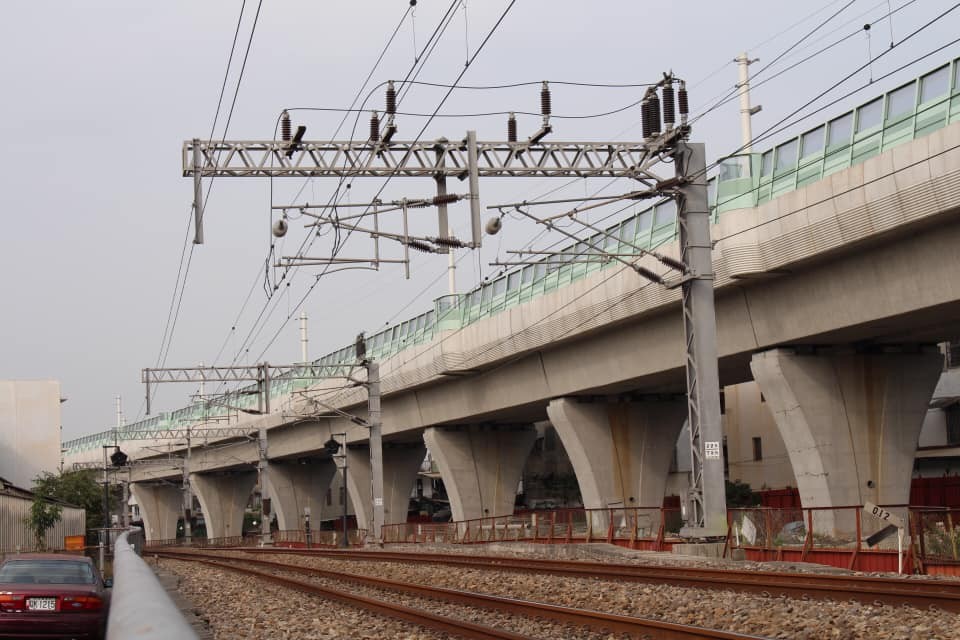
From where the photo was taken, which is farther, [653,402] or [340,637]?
[653,402]

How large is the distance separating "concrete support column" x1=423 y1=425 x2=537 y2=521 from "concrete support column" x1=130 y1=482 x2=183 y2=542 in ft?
300

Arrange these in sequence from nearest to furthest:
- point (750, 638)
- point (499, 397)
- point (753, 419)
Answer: point (750, 638), point (499, 397), point (753, 419)

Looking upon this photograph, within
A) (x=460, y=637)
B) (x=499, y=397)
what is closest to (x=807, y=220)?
(x=460, y=637)

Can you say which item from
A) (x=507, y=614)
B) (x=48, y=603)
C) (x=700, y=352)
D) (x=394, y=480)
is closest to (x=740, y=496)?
(x=394, y=480)

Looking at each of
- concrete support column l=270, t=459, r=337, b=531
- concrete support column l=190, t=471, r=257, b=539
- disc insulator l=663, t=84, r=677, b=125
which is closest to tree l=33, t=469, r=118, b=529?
concrete support column l=190, t=471, r=257, b=539

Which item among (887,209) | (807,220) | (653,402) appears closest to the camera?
(887,209)

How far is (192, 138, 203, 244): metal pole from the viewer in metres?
24.2

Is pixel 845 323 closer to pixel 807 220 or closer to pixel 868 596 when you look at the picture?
pixel 807 220

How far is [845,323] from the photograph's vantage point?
28.5m

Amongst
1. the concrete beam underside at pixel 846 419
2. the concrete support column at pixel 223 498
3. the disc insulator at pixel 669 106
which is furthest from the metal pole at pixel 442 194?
the concrete support column at pixel 223 498

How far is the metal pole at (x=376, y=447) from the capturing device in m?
51.7

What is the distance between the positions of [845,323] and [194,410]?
81318 millimetres

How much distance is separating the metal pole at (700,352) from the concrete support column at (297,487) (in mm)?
63959

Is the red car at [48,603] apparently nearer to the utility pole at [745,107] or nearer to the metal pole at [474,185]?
the metal pole at [474,185]
